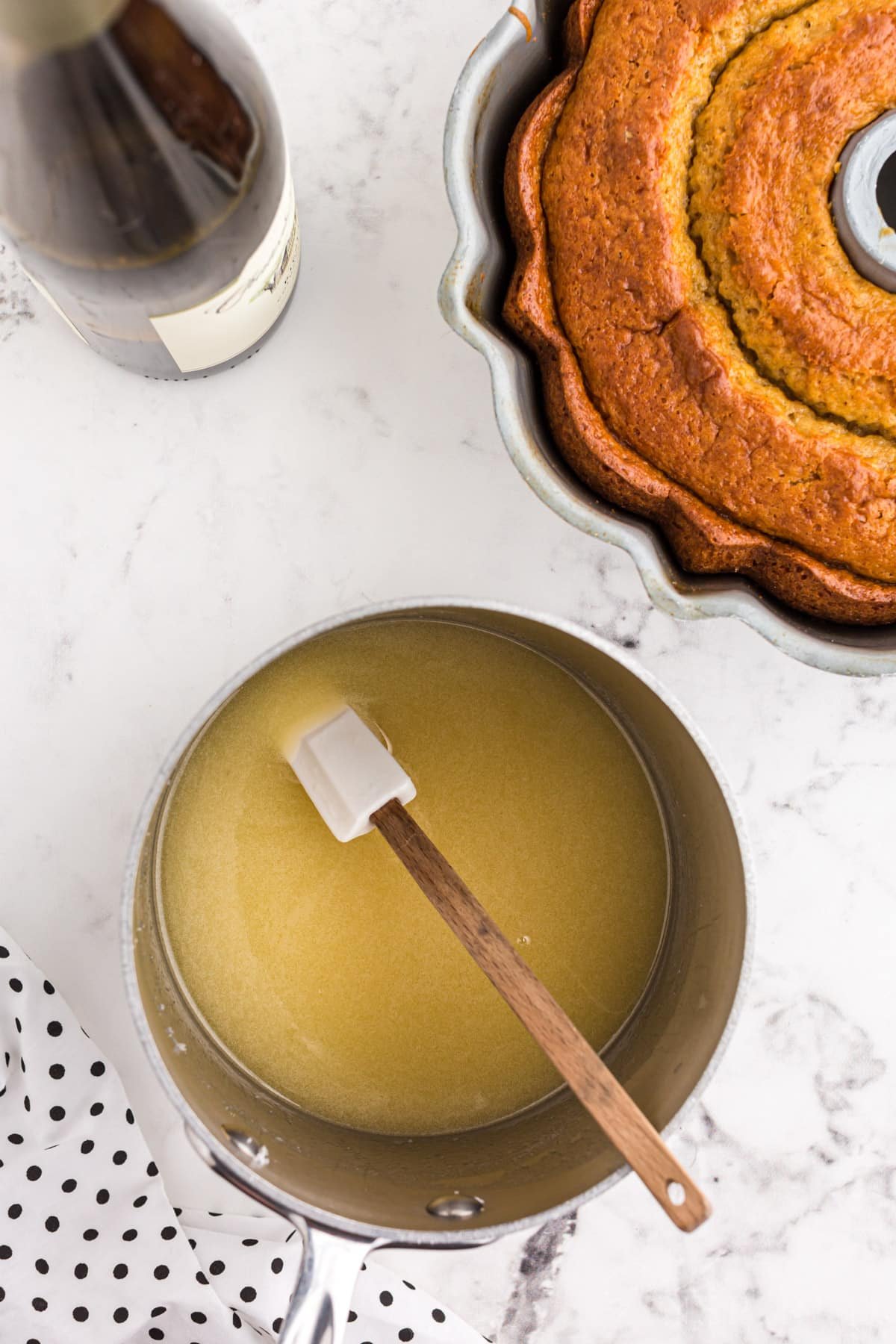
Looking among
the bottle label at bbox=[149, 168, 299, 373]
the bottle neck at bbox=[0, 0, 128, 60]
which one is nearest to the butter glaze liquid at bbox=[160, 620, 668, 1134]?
the bottle label at bbox=[149, 168, 299, 373]

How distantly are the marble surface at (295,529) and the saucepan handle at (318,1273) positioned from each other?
0.38 meters

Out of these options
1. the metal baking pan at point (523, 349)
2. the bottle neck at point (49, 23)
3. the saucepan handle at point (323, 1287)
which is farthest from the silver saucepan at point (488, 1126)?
the bottle neck at point (49, 23)

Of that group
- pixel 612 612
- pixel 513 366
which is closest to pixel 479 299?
pixel 513 366

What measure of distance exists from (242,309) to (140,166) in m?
0.17

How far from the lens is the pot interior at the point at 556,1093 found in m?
0.74

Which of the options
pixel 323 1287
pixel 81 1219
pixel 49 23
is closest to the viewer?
pixel 49 23

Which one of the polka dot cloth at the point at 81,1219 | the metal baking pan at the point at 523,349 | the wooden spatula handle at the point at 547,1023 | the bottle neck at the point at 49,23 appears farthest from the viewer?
the polka dot cloth at the point at 81,1219

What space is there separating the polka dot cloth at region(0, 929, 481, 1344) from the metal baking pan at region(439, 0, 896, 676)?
69cm

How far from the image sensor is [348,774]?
0.84 m

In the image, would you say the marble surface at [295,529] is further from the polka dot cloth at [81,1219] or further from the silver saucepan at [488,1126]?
the silver saucepan at [488,1126]

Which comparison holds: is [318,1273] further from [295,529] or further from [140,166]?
[140,166]

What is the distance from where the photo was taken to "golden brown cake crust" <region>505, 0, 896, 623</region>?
0.76 m

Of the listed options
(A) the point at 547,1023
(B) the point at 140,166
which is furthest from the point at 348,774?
(B) the point at 140,166

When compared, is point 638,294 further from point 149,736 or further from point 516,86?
point 149,736
